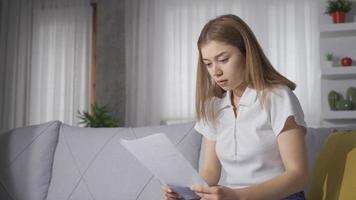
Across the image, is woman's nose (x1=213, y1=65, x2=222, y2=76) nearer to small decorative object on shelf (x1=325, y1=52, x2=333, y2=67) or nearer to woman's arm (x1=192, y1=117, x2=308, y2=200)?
woman's arm (x1=192, y1=117, x2=308, y2=200)

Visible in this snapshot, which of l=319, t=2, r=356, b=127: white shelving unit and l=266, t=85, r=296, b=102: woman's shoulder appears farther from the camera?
l=319, t=2, r=356, b=127: white shelving unit

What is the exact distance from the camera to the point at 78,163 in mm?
2041

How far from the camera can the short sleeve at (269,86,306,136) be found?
1104 millimetres

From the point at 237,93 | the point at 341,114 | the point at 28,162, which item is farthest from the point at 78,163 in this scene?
the point at 341,114

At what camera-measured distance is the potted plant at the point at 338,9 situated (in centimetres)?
358

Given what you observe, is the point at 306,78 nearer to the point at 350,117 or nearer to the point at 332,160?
the point at 350,117

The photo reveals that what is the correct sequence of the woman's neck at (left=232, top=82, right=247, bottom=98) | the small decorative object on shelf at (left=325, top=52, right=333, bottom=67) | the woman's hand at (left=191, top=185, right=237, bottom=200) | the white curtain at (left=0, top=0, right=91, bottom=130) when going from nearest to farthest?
1. the woman's hand at (left=191, top=185, right=237, bottom=200)
2. the woman's neck at (left=232, top=82, right=247, bottom=98)
3. the small decorative object on shelf at (left=325, top=52, right=333, bottom=67)
4. the white curtain at (left=0, top=0, right=91, bottom=130)

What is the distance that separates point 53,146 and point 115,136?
36 centimetres

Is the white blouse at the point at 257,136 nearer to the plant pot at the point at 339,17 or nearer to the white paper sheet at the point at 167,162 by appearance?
the white paper sheet at the point at 167,162

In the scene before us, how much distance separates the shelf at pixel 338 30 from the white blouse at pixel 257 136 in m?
2.63

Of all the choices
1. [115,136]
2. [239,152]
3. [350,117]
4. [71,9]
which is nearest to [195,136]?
[115,136]

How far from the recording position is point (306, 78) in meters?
3.87

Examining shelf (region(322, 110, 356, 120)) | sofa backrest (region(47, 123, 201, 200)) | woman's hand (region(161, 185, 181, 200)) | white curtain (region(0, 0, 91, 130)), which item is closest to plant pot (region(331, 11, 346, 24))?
shelf (region(322, 110, 356, 120))

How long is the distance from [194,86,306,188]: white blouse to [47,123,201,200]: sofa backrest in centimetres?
66
